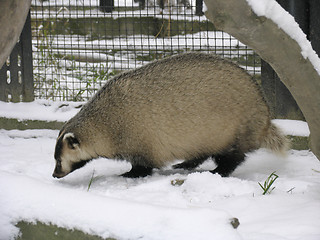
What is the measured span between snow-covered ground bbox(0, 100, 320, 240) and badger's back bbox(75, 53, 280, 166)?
299 mm

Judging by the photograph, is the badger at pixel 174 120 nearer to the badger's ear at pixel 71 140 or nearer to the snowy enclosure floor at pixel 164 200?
the badger's ear at pixel 71 140

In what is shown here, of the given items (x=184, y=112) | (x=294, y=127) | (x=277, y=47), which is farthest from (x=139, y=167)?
(x=277, y=47)

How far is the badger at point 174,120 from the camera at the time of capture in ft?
15.7

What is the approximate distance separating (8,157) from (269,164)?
96.6 inches

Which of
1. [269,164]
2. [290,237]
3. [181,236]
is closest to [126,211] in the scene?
[181,236]

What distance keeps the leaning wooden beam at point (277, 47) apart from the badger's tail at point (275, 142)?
101 centimetres

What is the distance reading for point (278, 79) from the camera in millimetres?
5711

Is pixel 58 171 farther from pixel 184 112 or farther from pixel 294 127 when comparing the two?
pixel 294 127

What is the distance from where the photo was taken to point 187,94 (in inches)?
188

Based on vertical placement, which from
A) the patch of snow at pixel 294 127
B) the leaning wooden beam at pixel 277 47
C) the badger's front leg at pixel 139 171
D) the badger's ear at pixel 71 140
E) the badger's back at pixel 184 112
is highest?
the leaning wooden beam at pixel 277 47

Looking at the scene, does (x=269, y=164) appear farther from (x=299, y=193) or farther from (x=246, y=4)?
(x=246, y=4)

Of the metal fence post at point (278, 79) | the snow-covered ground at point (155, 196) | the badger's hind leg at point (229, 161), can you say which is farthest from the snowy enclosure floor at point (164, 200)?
the metal fence post at point (278, 79)

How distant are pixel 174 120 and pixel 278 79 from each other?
4.75 ft

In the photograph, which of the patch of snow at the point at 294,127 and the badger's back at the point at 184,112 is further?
the patch of snow at the point at 294,127
